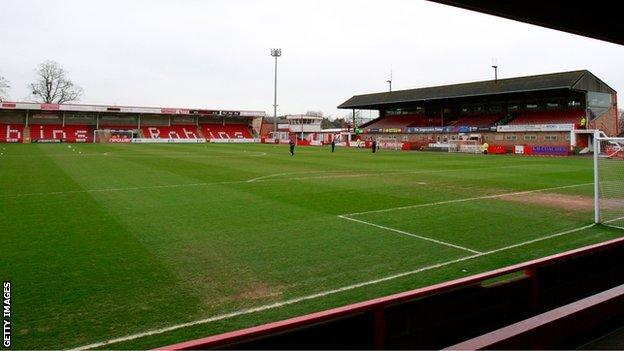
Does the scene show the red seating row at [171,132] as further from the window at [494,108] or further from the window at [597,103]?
the window at [597,103]

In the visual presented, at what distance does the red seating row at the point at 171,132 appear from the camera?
7969 cm

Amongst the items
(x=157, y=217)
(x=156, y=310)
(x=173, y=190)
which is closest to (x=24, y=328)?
(x=156, y=310)

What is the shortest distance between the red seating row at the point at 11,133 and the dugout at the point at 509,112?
53.6 meters

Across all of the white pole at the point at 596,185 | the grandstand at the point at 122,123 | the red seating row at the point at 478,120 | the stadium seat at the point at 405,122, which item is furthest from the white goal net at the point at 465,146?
the grandstand at the point at 122,123

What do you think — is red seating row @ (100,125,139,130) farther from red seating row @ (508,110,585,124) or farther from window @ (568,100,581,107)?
window @ (568,100,581,107)

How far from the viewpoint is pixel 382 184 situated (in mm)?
19469

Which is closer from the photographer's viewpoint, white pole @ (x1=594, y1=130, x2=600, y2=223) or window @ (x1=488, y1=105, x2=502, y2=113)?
white pole @ (x1=594, y1=130, x2=600, y2=223)

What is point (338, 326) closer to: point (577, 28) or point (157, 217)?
point (577, 28)

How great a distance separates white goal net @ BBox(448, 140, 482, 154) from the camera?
1997 inches

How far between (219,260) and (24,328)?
3383mm

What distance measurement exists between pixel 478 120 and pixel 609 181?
41.6 m

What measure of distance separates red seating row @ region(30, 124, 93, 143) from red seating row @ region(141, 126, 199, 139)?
9245 millimetres

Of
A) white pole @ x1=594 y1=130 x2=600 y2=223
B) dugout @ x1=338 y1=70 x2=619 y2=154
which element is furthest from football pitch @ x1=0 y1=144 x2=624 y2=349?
dugout @ x1=338 y1=70 x2=619 y2=154

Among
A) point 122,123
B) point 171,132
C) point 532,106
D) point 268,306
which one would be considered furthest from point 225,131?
point 268,306
